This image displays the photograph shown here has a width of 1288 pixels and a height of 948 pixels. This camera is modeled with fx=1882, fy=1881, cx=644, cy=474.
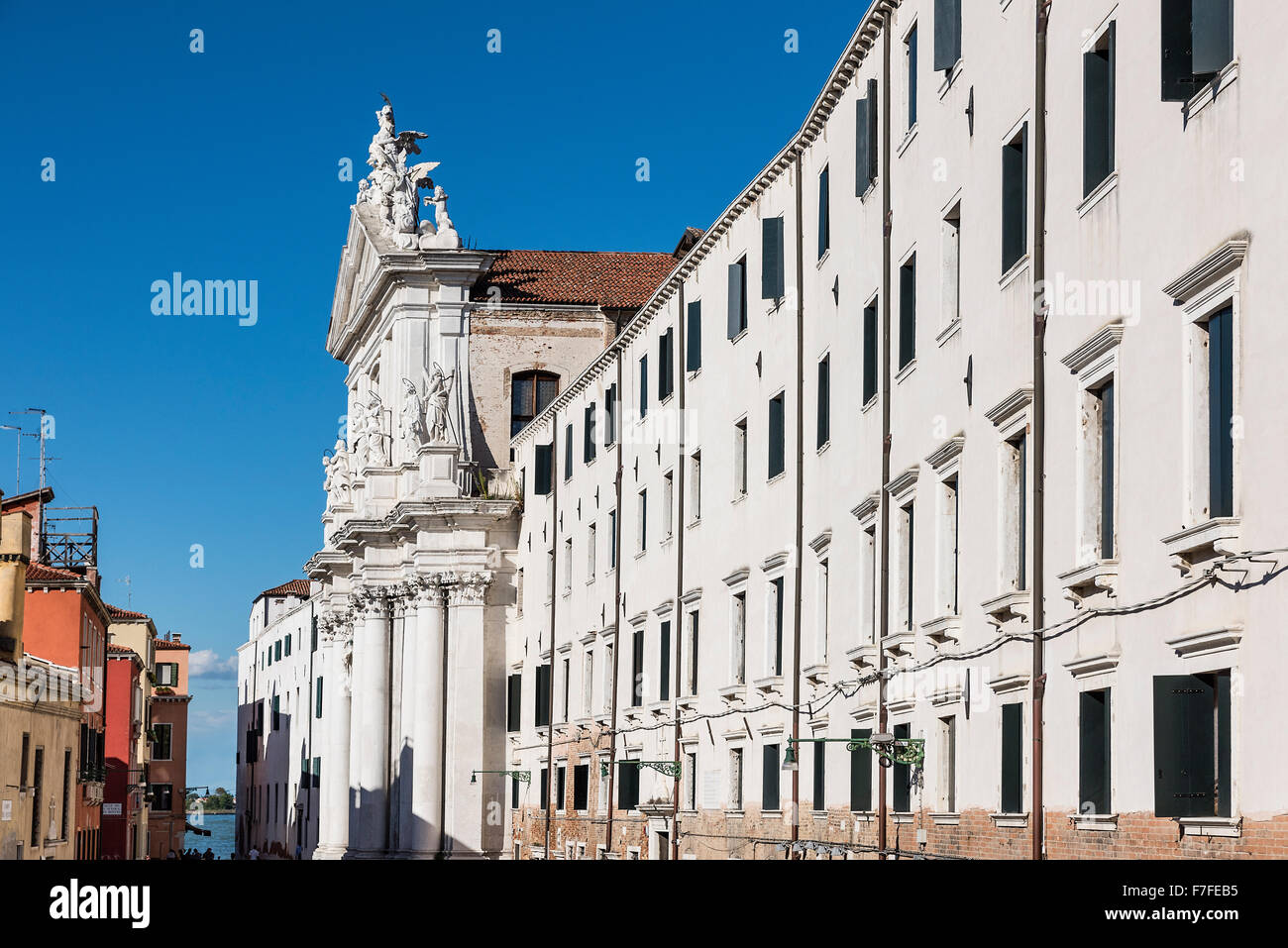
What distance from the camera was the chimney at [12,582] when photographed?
36.4m

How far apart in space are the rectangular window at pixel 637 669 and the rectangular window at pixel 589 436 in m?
6.19

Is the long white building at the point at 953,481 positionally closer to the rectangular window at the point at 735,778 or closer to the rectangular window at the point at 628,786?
the rectangular window at the point at 735,778

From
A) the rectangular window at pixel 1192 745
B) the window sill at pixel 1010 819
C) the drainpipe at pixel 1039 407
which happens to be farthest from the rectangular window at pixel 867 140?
the rectangular window at pixel 1192 745

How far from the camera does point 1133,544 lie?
15781 mm

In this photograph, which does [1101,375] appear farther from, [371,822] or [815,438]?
[371,822]

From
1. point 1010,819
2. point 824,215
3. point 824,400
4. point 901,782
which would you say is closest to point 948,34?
point 824,215

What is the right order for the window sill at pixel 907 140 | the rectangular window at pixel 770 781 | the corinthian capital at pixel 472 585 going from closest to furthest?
the window sill at pixel 907 140 → the rectangular window at pixel 770 781 → the corinthian capital at pixel 472 585

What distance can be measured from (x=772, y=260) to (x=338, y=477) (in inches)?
1371

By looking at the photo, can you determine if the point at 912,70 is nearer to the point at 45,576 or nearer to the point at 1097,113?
the point at 1097,113

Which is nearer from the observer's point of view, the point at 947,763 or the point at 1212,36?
the point at 1212,36

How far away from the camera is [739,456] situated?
102ft

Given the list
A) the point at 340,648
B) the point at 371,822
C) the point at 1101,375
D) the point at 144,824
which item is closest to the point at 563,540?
the point at 371,822
